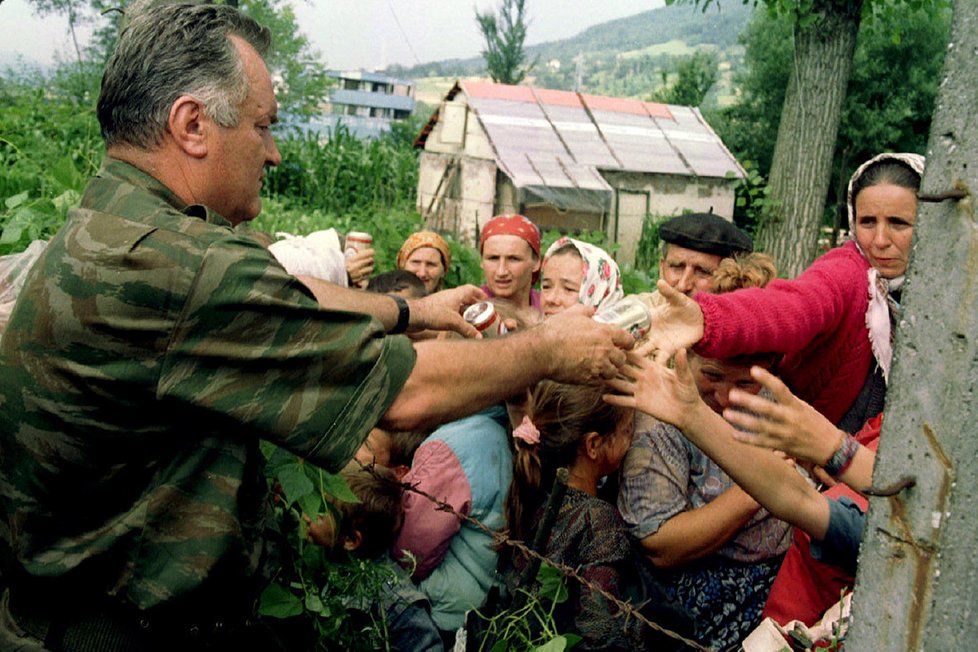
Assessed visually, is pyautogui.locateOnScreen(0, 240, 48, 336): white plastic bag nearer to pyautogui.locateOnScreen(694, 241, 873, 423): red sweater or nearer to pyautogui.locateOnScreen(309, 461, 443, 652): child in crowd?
pyautogui.locateOnScreen(309, 461, 443, 652): child in crowd

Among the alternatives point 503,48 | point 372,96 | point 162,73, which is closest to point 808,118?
point 162,73

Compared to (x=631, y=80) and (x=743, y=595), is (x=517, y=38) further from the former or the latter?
(x=631, y=80)

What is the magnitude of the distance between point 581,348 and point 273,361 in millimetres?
890

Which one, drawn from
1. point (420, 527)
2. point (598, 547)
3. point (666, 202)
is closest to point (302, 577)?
point (420, 527)

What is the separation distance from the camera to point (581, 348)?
2.23 m

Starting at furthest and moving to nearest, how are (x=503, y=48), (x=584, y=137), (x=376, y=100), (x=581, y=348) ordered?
(x=376, y=100), (x=503, y=48), (x=584, y=137), (x=581, y=348)

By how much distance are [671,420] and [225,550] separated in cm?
116

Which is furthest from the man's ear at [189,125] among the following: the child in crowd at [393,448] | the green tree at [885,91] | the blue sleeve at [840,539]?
the green tree at [885,91]

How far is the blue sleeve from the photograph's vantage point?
2.11m

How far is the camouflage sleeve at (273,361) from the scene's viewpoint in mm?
1612

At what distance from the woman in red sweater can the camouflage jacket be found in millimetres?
1161

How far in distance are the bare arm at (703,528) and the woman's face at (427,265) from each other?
3502 millimetres

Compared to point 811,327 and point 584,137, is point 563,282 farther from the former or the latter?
point 584,137

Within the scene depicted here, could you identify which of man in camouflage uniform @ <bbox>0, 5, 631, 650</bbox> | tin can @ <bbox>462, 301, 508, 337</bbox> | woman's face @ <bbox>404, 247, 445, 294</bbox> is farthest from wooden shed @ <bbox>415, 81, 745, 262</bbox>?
man in camouflage uniform @ <bbox>0, 5, 631, 650</bbox>
